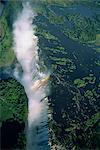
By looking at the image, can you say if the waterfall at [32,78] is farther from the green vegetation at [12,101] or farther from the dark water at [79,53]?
the dark water at [79,53]

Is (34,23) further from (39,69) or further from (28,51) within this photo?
(39,69)

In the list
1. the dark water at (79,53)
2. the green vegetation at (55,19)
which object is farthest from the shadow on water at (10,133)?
the green vegetation at (55,19)

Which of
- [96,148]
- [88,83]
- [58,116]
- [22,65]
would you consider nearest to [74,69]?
[88,83]

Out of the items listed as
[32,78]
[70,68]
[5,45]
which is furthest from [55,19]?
[32,78]

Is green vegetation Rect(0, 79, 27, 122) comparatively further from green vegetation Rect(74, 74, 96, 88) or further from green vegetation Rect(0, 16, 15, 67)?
green vegetation Rect(74, 74, 96, 88)

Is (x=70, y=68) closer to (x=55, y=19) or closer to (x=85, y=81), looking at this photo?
(x=85, y=81)

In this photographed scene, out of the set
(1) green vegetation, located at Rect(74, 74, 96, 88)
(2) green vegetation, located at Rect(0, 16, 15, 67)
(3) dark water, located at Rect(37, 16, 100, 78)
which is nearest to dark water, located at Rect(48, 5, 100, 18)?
(3) dark water, located at Rect(37, 16, 100, 78)
